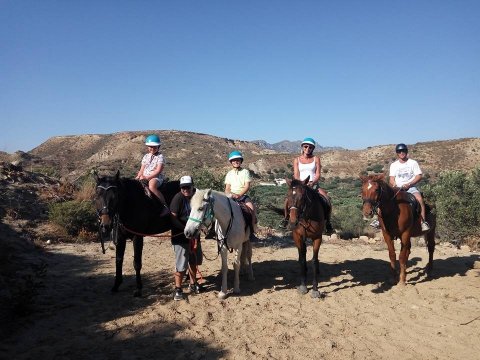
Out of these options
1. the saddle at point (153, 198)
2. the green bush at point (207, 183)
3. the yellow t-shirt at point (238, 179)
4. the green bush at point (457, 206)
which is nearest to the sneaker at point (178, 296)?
the saddle at point (153, 198)

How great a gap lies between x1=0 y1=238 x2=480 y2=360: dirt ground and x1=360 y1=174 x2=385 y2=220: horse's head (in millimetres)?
1796

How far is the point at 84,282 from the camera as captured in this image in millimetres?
7590

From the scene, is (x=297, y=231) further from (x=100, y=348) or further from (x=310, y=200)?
(x=100, y=348)

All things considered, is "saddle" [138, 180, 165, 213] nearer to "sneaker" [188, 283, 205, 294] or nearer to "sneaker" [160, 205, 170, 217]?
Answer: "sneaker" [160, 205, 170, 217]

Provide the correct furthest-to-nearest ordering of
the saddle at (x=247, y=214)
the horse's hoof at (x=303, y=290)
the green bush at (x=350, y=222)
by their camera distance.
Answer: the green bush at (x=350, y=222)
the saddle at (x=247, y=214)
the horse's hoof at (x=303, y=290)

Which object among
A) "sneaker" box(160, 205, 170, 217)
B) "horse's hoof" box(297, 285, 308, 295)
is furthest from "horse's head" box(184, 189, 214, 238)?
"horse's hoof" box(297, 285, 308, 295)

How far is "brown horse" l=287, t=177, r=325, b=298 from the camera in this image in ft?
20.6

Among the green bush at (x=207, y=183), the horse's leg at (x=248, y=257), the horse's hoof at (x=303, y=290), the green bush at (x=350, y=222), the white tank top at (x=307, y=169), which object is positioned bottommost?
the green bush at (x=350, y=222)

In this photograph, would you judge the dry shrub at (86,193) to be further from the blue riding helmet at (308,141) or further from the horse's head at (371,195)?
the horse's head at (371,195)

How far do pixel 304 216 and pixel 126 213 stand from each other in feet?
11.4

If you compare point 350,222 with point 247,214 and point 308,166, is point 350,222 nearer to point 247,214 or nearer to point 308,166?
point 308,166

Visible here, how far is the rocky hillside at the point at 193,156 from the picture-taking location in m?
58.2

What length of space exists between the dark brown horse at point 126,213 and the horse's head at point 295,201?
256 centimetres

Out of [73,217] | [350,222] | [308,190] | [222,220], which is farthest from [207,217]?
[350,222]
